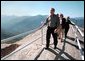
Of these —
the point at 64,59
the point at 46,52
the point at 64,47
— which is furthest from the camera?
the point at 64,47

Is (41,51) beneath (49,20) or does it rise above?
beneath

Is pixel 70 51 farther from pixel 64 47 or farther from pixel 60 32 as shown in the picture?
pixel 60 32

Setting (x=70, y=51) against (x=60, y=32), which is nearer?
(x=70, y=51)

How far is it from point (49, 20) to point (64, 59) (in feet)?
8.37

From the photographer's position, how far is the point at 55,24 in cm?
1146

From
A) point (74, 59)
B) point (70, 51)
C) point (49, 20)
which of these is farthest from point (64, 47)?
point (74, 59)

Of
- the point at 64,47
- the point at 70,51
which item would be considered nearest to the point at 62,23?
the point at 64,47

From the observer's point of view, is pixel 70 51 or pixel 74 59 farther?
pixel 70 51

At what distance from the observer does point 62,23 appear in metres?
15.3

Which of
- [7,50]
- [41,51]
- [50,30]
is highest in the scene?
[50,30]

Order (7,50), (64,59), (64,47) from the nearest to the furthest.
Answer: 1. (64,59)
2. (64,47)
3. (7,50)

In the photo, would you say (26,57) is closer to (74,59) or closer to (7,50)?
(74,59)

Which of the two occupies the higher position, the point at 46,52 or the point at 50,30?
the point at 50,30

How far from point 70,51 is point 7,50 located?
14.6 feet
